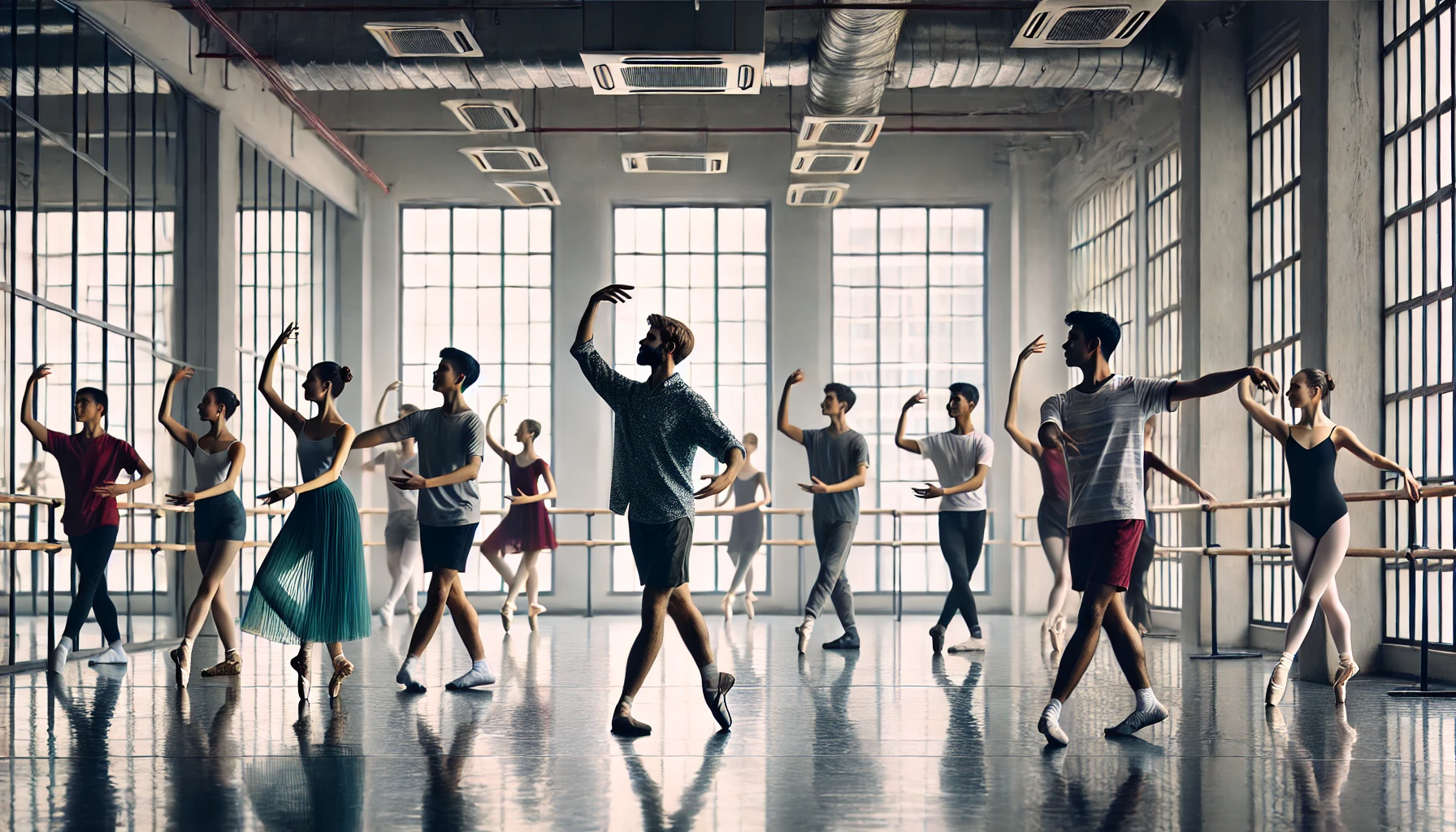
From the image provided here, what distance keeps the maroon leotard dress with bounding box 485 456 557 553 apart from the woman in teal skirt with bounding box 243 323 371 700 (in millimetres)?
5115

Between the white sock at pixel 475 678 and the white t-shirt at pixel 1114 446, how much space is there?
10.4 ft

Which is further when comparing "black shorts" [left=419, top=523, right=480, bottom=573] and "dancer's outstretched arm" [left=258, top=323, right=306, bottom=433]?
"black shorts" [left=419, top=523, right=480, bottom=573]

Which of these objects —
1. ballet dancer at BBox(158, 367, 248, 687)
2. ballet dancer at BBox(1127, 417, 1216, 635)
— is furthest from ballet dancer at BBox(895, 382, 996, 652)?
ballet dancer at BBox(158, 367, 248, 687)

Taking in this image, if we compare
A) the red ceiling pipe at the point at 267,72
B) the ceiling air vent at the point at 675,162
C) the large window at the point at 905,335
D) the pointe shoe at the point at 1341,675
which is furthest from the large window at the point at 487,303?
the pointe shoe at the point at 1341,675

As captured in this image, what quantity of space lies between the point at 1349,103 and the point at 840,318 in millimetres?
7946

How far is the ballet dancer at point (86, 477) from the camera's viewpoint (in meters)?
8.45

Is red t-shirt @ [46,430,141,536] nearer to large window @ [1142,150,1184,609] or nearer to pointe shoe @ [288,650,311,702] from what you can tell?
pointe shoe @ [288,650,311,702]

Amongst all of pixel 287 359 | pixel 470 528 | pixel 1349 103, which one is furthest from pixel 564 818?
pixel 287 359

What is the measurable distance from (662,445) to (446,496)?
1.88m

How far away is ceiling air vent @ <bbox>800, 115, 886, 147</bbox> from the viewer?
1087cm

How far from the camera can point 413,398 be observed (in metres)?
Result: 16.2

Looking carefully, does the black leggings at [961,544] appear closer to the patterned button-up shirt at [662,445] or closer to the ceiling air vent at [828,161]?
the ceiling air vent at [828,161]

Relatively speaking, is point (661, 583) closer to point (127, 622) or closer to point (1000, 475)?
point (127, 622)

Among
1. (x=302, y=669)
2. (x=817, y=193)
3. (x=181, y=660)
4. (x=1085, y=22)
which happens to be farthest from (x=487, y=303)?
(x=302, y=669)
